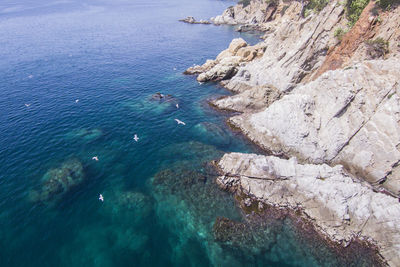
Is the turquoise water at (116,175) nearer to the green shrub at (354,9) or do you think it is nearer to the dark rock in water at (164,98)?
the dark rock in water at (164,98)

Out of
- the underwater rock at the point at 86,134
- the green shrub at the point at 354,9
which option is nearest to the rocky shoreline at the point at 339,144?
the green shrub at the point at 354,9

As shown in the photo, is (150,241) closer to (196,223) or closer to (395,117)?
(196,223)

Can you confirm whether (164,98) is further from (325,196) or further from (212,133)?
(325,196)

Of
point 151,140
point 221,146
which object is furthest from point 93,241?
point 221,146

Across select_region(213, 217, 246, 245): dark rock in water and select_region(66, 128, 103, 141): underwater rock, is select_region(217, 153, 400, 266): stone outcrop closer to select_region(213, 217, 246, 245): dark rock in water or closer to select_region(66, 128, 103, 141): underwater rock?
select_region(213, 217, 246, 245): dark rock in water

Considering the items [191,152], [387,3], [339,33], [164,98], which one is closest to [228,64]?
[164,98]
